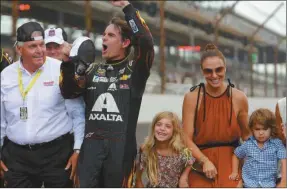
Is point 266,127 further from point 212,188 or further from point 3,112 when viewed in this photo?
point 3,112

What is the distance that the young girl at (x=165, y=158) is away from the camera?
3.91 meters

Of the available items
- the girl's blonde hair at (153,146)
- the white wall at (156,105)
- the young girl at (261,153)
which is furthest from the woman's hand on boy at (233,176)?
the white wall at (156,105)

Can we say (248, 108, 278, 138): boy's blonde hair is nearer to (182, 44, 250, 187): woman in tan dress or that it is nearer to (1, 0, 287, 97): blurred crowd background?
(182, 44, 250, 187): woman in tan dress

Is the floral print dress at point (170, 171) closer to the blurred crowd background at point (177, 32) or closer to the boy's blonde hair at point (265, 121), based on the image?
the boy's blonde hair at point (265, 121)

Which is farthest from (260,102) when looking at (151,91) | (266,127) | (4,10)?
(266,127)

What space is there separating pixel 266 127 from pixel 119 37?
1255 mm

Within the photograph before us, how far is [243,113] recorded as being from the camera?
3805 mm

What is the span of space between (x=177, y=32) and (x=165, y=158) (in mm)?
26602

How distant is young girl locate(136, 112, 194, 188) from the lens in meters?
3.91

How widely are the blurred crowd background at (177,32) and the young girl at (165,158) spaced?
6259 mm

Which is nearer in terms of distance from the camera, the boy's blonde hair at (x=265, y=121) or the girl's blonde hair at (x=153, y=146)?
the boy's blonde hair at (x=265, y=121)

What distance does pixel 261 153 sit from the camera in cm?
375

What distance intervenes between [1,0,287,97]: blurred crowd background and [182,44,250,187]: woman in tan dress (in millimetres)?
6503

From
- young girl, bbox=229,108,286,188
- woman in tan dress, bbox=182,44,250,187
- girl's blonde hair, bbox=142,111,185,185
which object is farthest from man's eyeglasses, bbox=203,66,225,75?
girl's blonde hair, bbox=142,111,185,185
